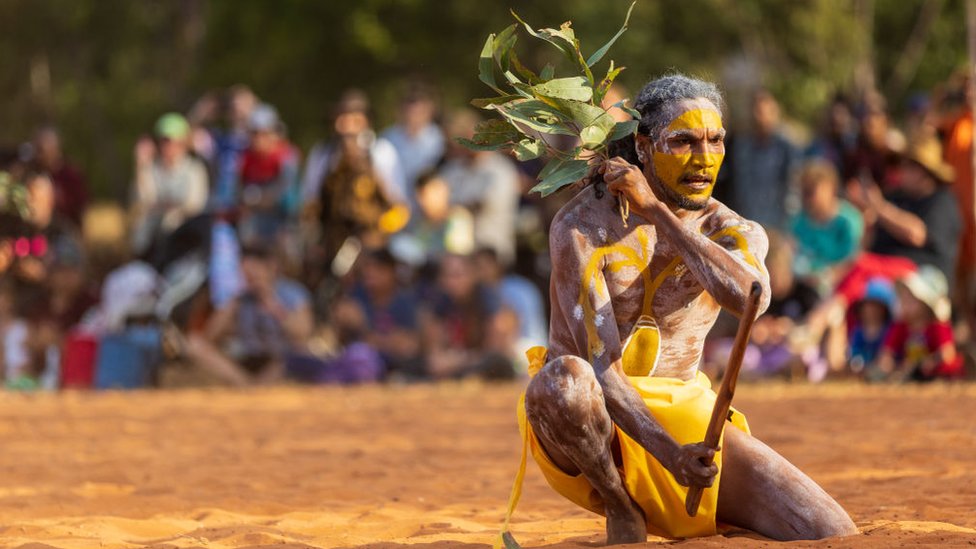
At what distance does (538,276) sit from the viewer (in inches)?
543

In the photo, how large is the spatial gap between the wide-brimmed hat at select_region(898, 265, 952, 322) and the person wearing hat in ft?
20.5

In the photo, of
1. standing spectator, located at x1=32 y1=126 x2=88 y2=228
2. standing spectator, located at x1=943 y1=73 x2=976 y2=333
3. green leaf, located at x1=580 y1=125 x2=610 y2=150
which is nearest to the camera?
green leaf, located at x1=580 y1=125 x2=610 y2=150

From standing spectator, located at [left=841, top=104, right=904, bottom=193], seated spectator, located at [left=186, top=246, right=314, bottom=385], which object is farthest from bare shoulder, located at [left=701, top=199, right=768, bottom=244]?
seated spectator, located at [left=186, top=246, right=314, bottom=385]

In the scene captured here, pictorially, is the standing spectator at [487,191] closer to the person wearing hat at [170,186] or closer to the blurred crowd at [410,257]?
the blurred crowd at [410,257]

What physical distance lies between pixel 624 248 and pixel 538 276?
8614mm

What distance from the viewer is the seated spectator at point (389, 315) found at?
43.8ft

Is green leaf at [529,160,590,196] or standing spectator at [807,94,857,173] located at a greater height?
standing spectator at [807,94,857,173]

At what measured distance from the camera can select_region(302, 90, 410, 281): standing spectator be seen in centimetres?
1341

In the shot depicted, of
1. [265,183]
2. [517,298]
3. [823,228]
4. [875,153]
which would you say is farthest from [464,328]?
[875,153]

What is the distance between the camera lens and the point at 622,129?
503 cm

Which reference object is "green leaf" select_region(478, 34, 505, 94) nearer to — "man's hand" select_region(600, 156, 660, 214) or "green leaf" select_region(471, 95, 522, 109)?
"green leaf" select_region(471, 95, 522, 109)

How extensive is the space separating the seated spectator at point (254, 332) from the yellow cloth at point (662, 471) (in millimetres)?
8439

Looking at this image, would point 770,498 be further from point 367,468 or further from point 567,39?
point 367,468

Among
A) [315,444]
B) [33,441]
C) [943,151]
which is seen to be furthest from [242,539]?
[943,151]
